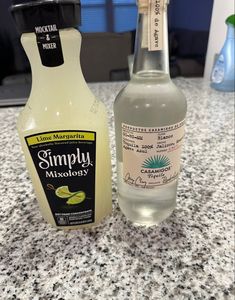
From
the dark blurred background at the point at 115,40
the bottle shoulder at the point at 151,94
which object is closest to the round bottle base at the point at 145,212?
the bottle shoulder at the point at 151,94

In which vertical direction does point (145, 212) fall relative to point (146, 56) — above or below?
below

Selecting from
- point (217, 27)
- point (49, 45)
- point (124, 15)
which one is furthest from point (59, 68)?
point (217, 27)

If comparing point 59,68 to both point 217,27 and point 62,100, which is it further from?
point 217,27

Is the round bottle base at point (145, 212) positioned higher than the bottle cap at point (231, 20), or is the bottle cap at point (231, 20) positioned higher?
the bottle cap at point (231, 20)

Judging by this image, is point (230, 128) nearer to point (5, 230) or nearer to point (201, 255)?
point (201, 255)

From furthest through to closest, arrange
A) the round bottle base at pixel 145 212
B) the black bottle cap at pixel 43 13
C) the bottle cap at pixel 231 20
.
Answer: the bottle cap at pixel 231 20, the round bottle base at pixel 145 212, the black bottle cap at pixel 43 13

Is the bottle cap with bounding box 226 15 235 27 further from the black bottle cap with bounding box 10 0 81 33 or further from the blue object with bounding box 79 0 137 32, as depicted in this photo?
the black bottle cap with bounding box 10 0 81 33

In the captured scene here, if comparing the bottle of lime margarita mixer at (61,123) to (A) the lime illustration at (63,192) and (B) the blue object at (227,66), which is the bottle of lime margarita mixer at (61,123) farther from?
(B) the blue object at (227,66)

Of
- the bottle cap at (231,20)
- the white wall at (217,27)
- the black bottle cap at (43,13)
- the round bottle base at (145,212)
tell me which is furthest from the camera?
the white wall at (217,27)
